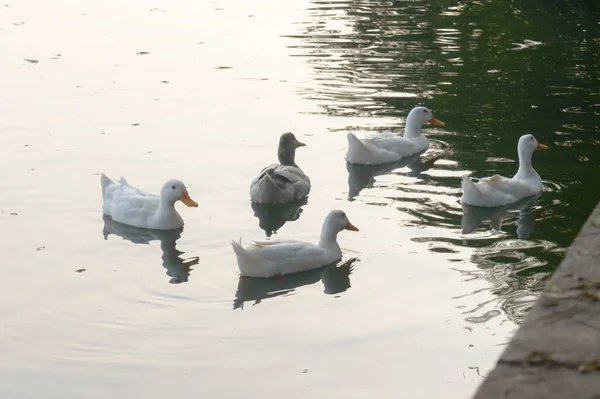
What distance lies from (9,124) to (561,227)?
8.26 metres

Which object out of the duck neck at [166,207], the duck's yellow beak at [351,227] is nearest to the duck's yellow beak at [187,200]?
the duck neck at [166,207]

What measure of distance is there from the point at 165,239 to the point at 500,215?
3.62 m

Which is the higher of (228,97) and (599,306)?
(599,306)

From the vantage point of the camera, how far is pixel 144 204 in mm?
10922

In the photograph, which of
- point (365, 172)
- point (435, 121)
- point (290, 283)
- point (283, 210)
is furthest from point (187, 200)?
point (435, 121)

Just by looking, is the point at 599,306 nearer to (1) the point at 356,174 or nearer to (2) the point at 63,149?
(1) the point at 356,174

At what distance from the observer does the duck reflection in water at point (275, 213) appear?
1107 centimetres

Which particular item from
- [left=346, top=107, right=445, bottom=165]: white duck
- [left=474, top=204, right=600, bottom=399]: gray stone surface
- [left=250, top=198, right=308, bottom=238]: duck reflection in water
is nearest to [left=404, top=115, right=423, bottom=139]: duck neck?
[left=346, top=107, right=445, bottom=165]: white duck

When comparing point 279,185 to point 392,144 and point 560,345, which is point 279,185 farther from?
point 560,345

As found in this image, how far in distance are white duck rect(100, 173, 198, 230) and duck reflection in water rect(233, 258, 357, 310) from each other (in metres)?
1.72

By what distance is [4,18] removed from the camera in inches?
920

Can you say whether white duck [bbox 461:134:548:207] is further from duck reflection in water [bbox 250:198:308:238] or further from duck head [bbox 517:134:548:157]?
duck reflection in water [bbox 250:198:308:238]

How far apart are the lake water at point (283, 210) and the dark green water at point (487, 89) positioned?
0.17ft

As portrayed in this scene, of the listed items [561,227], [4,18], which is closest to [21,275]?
[561,227]
